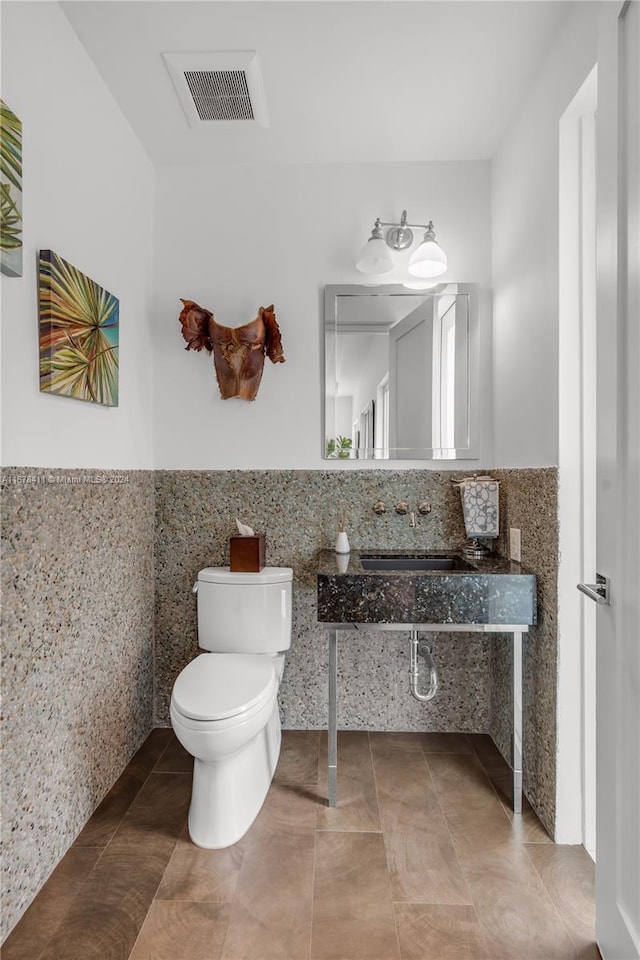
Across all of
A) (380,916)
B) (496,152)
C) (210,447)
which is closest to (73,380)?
(210,447)

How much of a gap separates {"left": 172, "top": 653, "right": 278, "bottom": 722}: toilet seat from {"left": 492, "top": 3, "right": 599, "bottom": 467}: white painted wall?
3.95 feet

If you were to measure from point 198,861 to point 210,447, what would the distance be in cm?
154

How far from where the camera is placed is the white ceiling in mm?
1671

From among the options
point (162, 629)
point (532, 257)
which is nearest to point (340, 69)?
point (532, 257)

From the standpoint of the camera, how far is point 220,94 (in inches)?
78.7

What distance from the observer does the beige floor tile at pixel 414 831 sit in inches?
61.1

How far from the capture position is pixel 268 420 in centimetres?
247

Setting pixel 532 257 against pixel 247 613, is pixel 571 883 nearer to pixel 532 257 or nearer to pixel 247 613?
pixel 247 613

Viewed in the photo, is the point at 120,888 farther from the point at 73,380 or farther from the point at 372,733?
the point at 73,380

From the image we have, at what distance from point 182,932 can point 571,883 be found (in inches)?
42.7

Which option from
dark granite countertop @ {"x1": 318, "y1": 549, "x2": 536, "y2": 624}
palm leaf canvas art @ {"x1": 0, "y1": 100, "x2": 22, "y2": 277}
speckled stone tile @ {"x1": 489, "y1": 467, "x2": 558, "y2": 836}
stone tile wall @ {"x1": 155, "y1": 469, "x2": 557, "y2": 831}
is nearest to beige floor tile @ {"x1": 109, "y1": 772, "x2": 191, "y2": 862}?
stone tile wall @ {"x1": 155, "y1": 469, "x2": 557, "y2": 831}

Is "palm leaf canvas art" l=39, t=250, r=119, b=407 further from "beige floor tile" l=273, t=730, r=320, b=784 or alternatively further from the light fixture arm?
"beige floor tile" l=273, t=730, r=320, b=784

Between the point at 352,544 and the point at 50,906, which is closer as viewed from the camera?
the point at 50,906

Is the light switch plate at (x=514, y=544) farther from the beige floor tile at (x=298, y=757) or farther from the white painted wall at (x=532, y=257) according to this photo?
the beige floor tile at (x=298, y=757)
